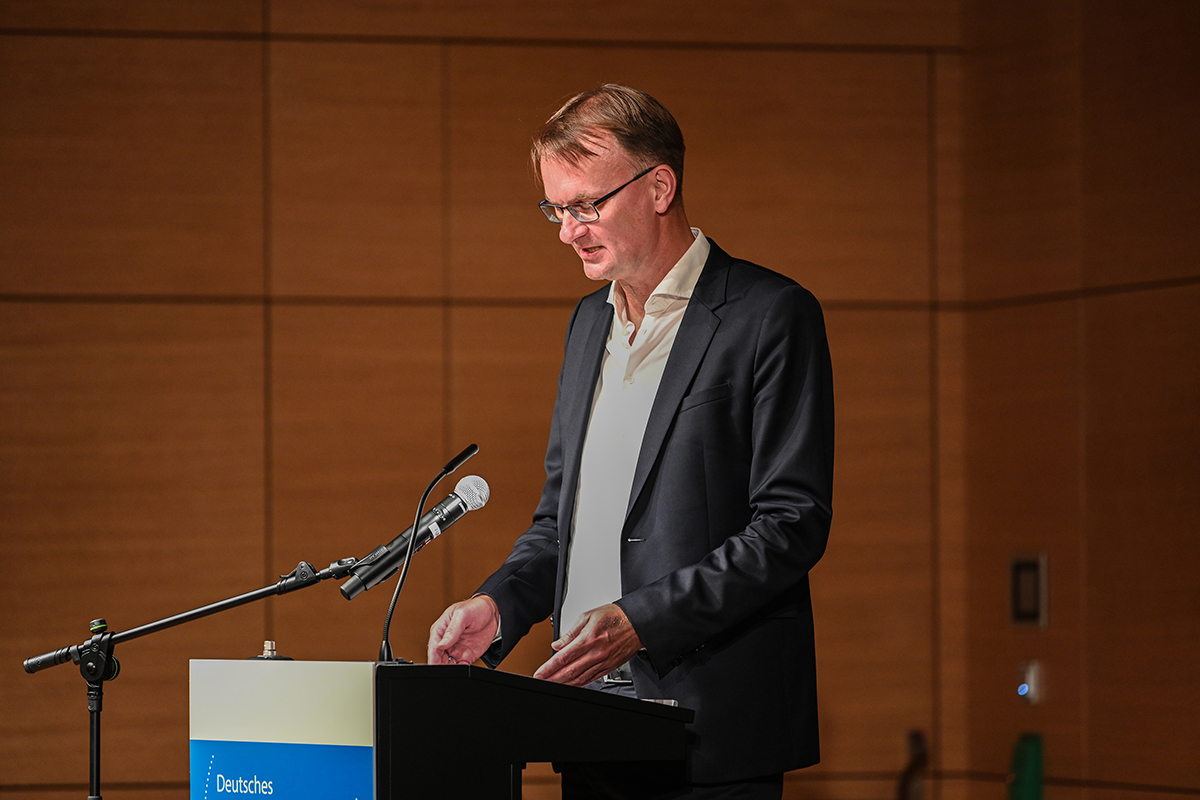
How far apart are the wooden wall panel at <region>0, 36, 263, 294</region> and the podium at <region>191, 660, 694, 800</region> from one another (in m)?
2.58

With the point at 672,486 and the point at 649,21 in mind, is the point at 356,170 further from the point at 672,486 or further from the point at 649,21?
the point at 672,486

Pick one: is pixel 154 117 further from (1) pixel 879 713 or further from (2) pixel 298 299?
(1) pixel 879 713

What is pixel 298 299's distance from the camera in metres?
3.68

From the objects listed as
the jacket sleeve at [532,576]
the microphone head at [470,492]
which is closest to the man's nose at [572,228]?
the jacket sleeve at [532,576]

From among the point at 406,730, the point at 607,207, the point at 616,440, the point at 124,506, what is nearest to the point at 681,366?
the point at 616,440

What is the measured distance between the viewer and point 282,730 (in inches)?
51.4

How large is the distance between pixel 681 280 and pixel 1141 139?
2.31 meters

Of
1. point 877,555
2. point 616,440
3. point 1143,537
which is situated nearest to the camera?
point 616,440

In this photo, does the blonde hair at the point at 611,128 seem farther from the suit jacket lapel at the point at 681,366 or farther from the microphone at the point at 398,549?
the microphone at the point at 398,549

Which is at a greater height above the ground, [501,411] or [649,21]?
[649,21]

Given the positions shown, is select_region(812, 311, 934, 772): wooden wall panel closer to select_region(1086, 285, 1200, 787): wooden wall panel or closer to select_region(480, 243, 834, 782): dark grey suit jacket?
select_region(1086, 285, 1200, 787): wooden wall panel

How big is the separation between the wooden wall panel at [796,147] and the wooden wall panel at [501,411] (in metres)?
0.25

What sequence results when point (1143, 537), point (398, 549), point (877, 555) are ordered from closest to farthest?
point (398, 549) < point (1143, 537) < point (877, 555)

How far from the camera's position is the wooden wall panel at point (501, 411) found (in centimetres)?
368
